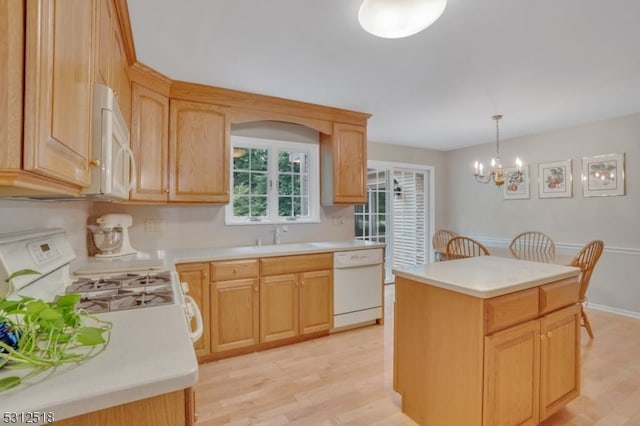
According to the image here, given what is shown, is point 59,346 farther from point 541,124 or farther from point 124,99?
point 541,124

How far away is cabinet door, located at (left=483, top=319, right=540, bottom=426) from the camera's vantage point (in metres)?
1.39

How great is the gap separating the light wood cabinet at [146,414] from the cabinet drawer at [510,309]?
1.28m

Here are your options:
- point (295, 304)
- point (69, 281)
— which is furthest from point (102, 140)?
point (295, 304)

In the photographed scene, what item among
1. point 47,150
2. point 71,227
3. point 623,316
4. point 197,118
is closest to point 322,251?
point 197,118

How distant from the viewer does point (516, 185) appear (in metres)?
4.46

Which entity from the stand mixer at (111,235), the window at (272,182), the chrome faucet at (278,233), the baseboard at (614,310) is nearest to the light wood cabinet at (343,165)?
the window at (272,182)

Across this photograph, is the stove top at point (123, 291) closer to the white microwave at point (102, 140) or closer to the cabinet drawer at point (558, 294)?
the white microwave at point (102, 140)

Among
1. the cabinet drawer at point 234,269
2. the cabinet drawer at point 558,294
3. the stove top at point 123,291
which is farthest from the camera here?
the cabinet drawer at point 234,269

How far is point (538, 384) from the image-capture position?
1.58 meters

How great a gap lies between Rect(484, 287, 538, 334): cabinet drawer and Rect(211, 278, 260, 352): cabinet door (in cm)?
182

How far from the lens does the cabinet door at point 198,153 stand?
2561 mm

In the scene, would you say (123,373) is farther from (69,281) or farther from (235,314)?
(235,314)

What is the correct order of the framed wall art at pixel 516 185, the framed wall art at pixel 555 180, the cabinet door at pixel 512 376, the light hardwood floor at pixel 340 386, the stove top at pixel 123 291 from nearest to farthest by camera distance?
the stove top at pixel 123 291 < the cabinet door at pixel 512 376 < the light hardwood floor at pixel 340 386 < the framed wall art at pixel 555 180 < the framed wall art at pixel 516 185

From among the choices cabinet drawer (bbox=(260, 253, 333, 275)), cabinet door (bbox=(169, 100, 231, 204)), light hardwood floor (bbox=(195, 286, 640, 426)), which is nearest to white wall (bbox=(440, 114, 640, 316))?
light hardwood floor (bbox=(195, 286, 640, 426))
